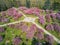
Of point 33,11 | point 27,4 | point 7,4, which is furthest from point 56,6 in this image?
point 7,4

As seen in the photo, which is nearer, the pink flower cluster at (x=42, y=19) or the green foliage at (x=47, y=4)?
the pink flower cluster at (x=42, y=19)

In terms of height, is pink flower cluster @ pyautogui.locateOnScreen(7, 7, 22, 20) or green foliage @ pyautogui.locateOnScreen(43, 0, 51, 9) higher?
green foliage @ pyautogui.locateOnScreen(43, 0, 51, 9)

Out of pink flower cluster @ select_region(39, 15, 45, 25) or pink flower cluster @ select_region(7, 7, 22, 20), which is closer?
pink flower cluster @ select_region(39, 15, 45, 25)

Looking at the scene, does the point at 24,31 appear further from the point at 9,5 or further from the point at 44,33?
the point at 9,5

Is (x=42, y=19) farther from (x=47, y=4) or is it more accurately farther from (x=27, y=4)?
(x=27, y=4)

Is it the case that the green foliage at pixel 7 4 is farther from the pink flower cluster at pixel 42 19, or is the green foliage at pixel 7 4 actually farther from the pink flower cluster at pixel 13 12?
the pink flower cluster at pixel 42 19

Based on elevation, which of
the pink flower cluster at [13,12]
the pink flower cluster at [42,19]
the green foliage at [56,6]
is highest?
the green foliage at [56,6]

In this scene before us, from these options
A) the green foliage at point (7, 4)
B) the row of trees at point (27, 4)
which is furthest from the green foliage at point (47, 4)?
the green foliage at point (7, 4)

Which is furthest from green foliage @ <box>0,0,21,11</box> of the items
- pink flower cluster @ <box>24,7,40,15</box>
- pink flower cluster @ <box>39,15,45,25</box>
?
pink flower cluster @ <box>39,15,45,25</box>

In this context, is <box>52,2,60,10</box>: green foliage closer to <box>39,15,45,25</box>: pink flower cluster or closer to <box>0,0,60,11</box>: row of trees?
<box>0,0,60,11</box>: row of trees

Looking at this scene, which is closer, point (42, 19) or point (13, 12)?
point (42, 19)

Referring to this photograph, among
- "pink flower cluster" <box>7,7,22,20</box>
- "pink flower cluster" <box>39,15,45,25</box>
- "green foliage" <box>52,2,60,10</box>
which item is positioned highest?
"green foliage" <box>52,2,60,10</box>
